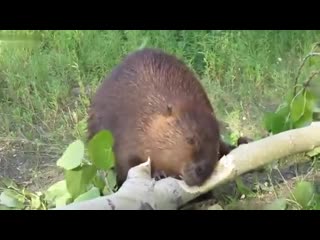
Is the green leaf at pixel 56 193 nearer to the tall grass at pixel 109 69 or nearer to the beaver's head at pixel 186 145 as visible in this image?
the beaver's head at pixel 186 145

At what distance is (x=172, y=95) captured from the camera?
12.4ft

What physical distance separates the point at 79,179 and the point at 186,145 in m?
0.58

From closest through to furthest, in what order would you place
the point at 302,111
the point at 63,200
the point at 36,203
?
the point at 63,200 < the point at 36,203 < the point at 302,111

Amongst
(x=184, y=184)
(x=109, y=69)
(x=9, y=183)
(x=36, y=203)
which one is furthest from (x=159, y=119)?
(x=109, y=69)

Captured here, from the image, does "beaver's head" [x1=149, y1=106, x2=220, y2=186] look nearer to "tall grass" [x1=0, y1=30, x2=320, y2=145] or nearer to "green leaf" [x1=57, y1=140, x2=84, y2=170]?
"green leaf" [x1=57, y1=140, x2=84, y2=170]

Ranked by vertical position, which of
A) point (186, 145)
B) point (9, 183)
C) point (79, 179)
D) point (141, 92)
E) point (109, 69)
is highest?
point (141, 92)

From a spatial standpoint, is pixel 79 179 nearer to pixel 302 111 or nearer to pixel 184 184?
pixel 184 184

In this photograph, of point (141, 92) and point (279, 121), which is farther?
point (279, 121)

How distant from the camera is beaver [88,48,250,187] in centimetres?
352

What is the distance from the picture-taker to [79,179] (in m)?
3.77

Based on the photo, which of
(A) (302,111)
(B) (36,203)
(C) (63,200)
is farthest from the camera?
(A) (302,111)

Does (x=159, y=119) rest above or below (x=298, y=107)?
above

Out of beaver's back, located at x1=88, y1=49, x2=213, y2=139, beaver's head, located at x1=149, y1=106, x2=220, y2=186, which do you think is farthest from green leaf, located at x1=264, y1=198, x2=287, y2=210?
beaver's back, located at x1=88, y1=49, x2=213, y2=139

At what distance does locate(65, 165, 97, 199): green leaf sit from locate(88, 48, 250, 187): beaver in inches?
5.9
